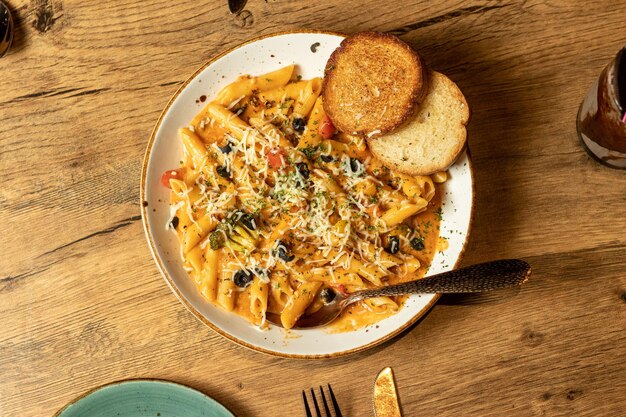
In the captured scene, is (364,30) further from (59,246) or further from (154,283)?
(59,246)

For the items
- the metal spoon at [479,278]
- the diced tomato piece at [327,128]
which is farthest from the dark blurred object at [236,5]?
the metal spoon at [479,278]

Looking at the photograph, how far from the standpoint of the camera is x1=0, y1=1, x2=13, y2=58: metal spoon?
2.88m

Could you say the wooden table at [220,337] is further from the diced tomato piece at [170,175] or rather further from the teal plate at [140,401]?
the diced tomato piece at [170,175]

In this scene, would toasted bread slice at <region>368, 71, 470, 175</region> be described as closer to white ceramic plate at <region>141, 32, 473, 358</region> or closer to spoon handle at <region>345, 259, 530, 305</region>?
white ceramic plate at <region>141, 32, 473, 358</region>

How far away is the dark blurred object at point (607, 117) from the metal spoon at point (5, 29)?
2551mm

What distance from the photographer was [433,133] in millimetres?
2586

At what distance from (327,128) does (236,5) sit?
73cm

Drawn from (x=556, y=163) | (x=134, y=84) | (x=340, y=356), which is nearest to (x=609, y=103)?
(x=556, y=163)

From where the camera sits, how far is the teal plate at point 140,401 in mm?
2678

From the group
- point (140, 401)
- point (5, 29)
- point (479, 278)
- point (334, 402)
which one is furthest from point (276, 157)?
point (5, 29)

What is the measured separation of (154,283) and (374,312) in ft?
3.17

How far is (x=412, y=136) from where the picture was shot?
260cm

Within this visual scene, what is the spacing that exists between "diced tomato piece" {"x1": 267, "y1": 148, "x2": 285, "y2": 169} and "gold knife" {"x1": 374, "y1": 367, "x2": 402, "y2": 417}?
976mm

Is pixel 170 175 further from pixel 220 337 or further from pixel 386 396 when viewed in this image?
pixel 386 396
